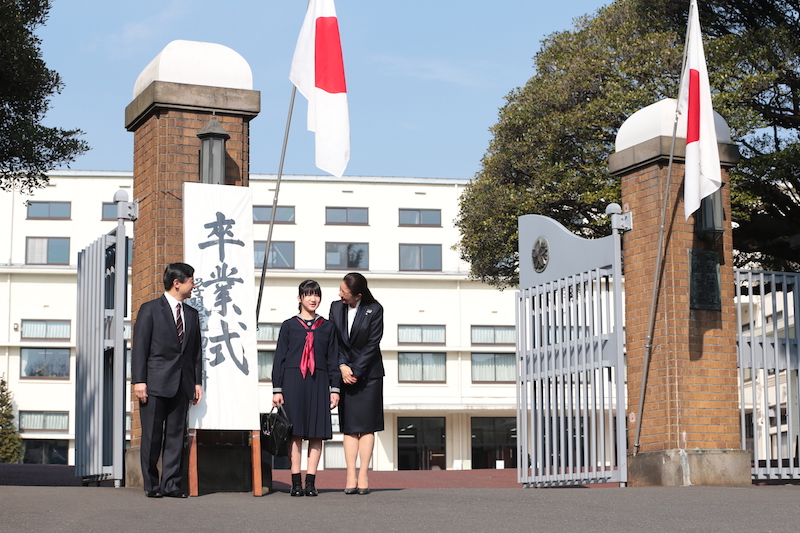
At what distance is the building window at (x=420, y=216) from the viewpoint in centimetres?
5016

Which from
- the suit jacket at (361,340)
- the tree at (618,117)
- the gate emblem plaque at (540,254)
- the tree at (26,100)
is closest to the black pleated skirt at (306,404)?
the suit jacket at (361,340)

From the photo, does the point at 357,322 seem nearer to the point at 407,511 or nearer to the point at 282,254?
the point at 407,511

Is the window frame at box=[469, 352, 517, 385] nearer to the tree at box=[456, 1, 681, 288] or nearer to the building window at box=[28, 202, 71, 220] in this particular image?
the building window at box=[28, 202, 71, 220]

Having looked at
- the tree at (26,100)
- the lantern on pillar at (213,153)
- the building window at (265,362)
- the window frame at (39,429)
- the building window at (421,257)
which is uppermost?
the building window at (421,257)

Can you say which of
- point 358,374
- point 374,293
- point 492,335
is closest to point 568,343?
point 358,374

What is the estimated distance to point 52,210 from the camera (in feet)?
161

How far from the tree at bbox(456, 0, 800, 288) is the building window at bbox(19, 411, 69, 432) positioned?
1062 inches

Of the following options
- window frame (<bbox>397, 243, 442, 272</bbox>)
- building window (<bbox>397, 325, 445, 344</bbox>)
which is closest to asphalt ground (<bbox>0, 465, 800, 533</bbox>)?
building window (<bbox>397, 325, 445, 344</bbox>)

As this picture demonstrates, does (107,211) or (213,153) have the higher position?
(107,211)

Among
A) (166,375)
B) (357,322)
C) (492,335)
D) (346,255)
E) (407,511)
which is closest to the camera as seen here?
(407,511)

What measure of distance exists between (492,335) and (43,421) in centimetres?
1905

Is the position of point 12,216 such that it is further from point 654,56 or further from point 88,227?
point 654,56

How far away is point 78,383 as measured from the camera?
10906mm

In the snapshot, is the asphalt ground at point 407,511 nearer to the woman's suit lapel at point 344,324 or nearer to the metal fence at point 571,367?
the woman's suit lapel at point 344,324
